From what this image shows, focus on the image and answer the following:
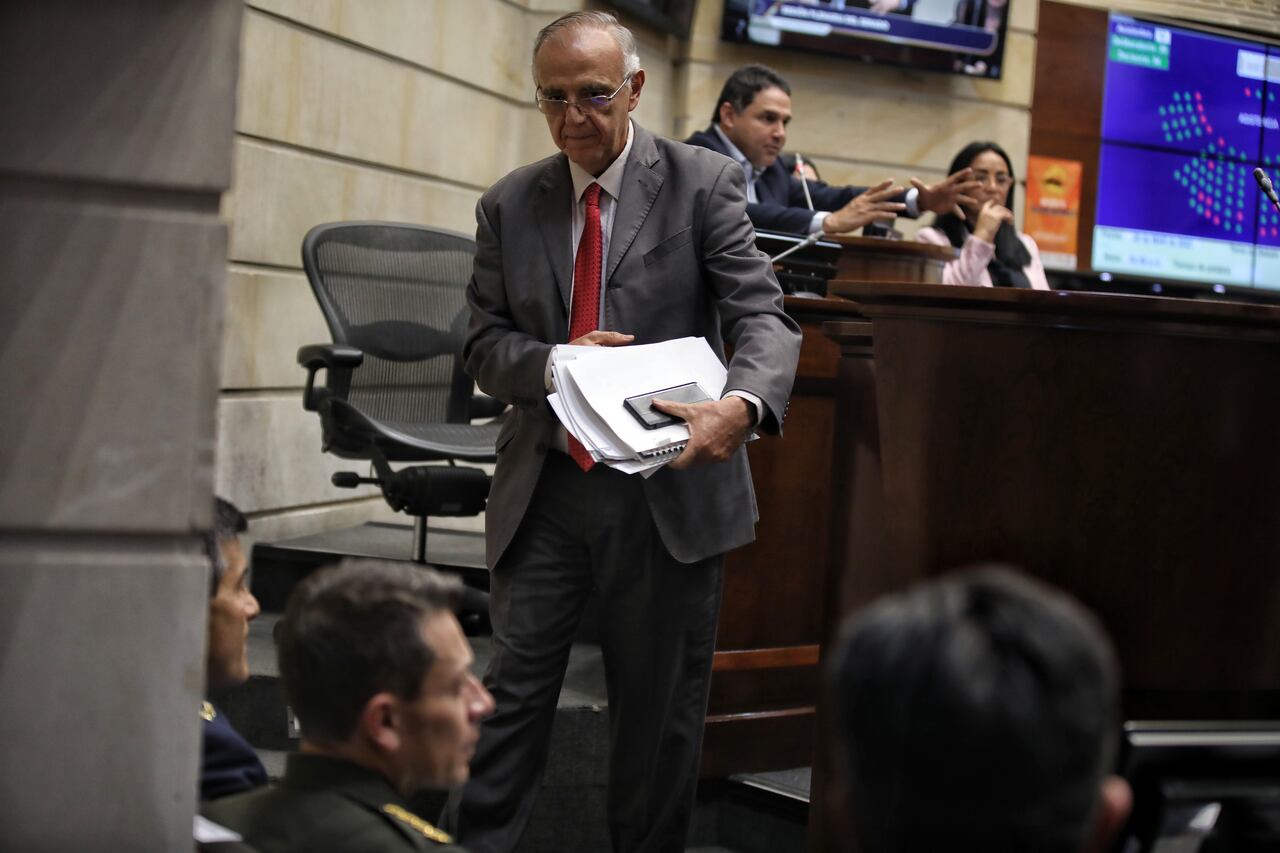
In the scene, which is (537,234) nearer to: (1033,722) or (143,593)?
(143,593)

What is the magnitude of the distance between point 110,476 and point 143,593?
11cm

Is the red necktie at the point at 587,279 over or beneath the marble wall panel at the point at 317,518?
over

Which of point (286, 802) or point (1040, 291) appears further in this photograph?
point (1040, 291)

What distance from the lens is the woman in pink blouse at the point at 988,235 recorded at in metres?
4.54

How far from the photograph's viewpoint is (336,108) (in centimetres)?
527

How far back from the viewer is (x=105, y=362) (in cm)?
135

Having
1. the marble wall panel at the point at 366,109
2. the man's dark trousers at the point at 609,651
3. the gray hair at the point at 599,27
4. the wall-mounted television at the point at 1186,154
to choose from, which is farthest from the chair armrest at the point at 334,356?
the wall-mounted television at the point at 1186,154

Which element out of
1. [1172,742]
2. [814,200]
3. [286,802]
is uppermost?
[814,200]

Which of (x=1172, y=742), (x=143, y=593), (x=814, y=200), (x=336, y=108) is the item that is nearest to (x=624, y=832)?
(x=143, y=593)

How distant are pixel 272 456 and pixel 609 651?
2.77 m

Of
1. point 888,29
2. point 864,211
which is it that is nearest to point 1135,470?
point 864,211

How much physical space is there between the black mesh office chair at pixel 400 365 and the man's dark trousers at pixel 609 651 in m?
1.43

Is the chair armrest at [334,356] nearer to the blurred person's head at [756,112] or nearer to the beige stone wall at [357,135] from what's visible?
the beige stone wall at [357,135]

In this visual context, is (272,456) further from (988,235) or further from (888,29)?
(888,29)
